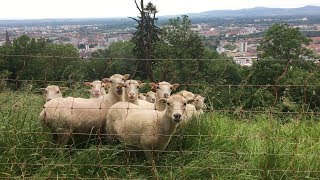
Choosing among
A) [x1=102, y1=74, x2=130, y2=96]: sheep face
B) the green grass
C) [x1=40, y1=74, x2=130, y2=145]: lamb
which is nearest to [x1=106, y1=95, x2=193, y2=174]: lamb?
the green grass

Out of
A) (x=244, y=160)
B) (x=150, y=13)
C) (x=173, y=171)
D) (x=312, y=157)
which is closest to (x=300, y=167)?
(x=312, y=157)

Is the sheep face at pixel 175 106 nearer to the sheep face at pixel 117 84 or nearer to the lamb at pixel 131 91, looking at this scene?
the sheep face at pixel 117 84

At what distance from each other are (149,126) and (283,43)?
47.8 metres

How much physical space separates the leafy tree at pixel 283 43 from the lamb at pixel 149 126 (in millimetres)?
46107

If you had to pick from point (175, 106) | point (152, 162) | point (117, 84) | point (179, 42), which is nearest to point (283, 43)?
point (179, 42)

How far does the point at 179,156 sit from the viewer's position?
641 cm

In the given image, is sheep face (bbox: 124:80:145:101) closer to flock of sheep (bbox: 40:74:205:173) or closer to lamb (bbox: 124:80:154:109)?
lamb (bbox: 124:80:154:109)

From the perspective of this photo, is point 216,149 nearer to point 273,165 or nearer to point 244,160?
point 244,160

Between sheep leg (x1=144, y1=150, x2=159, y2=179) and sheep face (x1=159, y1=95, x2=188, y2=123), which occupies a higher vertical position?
sheep face (x1=159, y1=95, x2=188, y2=123)

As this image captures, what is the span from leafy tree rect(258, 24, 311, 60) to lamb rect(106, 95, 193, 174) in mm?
46107

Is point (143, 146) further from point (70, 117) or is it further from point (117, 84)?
point (117, 84)

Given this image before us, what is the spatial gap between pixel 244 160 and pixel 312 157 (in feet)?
3.13

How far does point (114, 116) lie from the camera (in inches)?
288

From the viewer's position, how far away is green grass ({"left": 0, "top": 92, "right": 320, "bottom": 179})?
5977 millimetres
